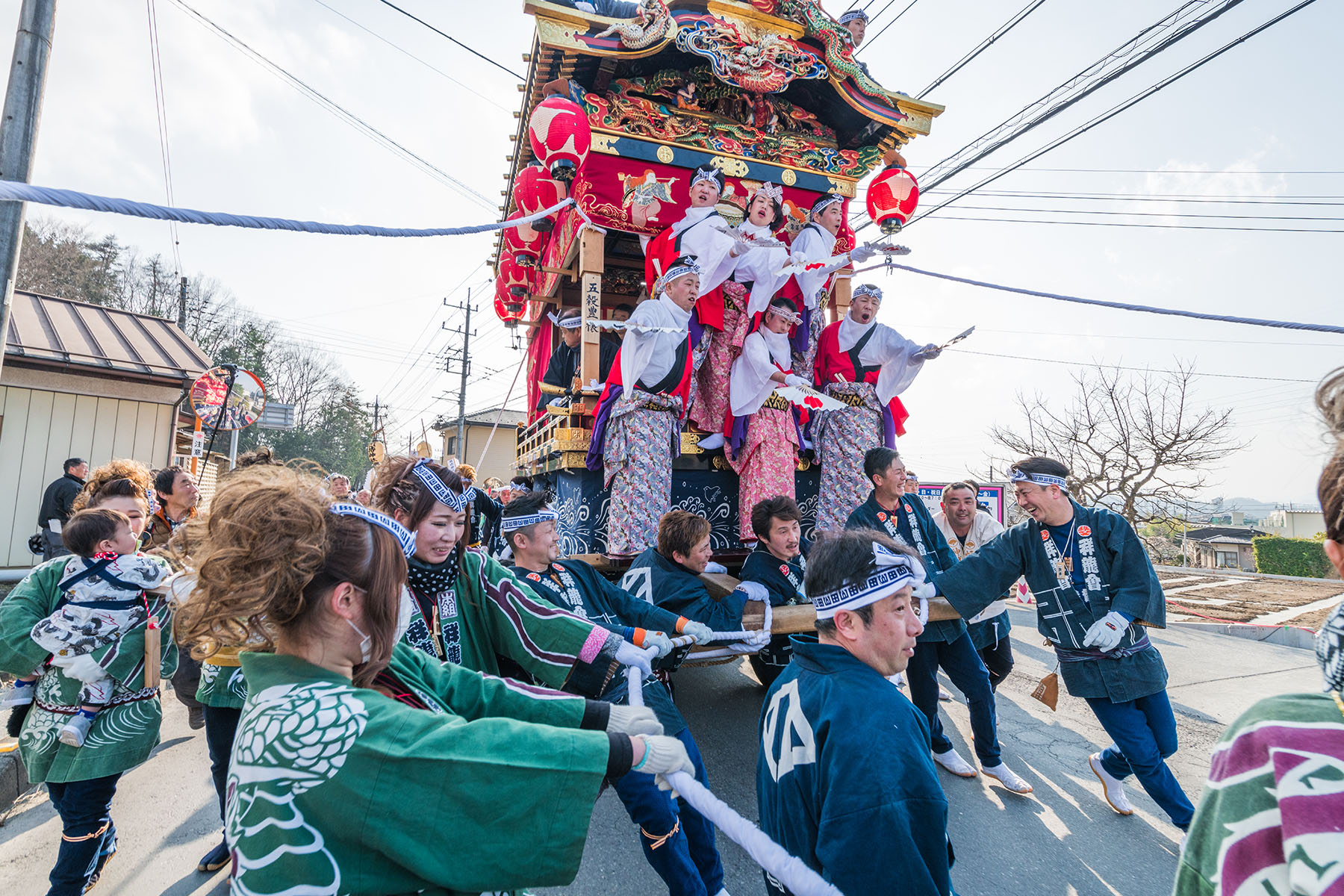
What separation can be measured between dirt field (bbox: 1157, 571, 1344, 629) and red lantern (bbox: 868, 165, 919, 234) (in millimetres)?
7055

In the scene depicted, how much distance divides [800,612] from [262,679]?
9.22 ft

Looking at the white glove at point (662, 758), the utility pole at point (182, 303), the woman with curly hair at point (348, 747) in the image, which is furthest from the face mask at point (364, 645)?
the utility pole at point (182, 303)

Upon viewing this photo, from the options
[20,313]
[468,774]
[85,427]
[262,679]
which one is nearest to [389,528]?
[262,679]

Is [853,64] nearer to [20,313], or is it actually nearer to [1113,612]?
[1113,612]

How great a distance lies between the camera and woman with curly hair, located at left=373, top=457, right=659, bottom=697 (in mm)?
2246

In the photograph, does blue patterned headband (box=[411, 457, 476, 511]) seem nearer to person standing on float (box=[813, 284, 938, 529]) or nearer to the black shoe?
the black shoe

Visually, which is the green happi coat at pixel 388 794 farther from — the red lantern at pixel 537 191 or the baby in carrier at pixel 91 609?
the red lantern at pixel 537 191

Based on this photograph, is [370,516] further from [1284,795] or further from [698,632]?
[698,632]

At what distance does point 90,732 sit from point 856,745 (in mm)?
2901

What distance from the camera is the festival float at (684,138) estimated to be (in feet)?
15.1

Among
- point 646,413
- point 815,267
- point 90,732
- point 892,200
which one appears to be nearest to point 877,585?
point 646,413

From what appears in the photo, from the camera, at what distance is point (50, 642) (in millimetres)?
2348

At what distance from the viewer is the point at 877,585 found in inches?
61.1

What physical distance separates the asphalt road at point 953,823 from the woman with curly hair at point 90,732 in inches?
16.7
